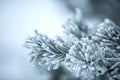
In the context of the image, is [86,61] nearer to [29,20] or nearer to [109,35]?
[109,35]

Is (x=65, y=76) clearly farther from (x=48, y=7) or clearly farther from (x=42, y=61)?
(x=48, y=7)

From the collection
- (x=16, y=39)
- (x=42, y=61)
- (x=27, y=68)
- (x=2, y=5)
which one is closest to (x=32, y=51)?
(x=42, y=61)

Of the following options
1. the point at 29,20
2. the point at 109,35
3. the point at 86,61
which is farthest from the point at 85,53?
the point at 29,20

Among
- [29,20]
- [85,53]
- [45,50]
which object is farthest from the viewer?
[29,20]

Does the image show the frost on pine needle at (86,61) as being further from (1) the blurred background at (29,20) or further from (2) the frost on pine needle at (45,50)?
(1) the blurred background at (29,20)

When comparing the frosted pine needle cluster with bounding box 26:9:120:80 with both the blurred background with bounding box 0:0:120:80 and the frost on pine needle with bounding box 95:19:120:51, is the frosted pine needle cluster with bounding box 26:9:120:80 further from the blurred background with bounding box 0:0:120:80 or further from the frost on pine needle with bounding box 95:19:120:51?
the blurred background with bounding box 0:0:120:80

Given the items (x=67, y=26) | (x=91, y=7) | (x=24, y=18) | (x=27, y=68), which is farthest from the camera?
(x=24, y=18)

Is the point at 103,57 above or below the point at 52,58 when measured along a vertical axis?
below
